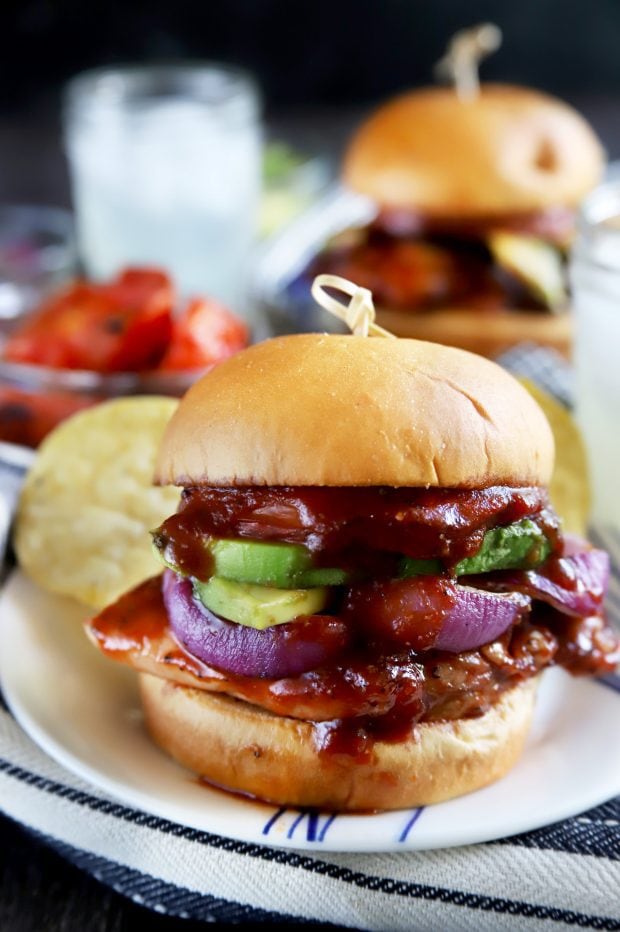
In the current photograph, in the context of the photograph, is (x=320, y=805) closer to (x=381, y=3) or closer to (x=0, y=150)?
(x=0, y=150)

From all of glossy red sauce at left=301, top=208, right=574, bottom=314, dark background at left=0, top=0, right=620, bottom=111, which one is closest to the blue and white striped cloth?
glossy red sauce at left=301, top=208, right=574, bottom=314

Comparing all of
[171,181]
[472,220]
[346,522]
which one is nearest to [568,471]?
[346,522]

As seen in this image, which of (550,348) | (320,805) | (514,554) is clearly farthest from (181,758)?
(550,348)

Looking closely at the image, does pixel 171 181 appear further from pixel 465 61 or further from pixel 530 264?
pixel 530 264

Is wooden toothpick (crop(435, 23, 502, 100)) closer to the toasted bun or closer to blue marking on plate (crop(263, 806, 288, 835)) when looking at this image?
the toasted bun

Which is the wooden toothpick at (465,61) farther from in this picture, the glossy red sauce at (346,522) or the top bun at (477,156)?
the glossy red sauce at (346,522)
